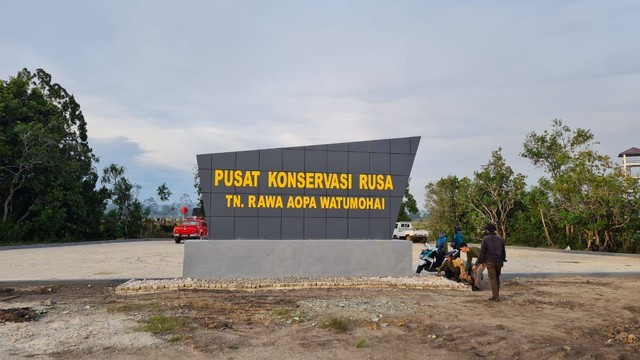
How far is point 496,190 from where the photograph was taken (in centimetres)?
3122

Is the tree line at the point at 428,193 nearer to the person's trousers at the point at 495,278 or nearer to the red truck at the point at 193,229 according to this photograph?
the red truck at the point at 193,229

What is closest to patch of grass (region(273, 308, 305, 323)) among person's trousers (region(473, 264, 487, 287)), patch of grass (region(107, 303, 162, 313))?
patch of grass (region(107, 303, 162, 313))

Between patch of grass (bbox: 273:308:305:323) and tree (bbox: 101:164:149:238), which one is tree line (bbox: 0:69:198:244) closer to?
tree (bbox: 101:164:149:238)

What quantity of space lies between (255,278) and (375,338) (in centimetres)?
565

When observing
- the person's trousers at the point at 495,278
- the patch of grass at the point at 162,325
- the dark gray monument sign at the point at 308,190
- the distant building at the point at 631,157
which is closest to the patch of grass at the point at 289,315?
the patch of grass at the point at 162,325

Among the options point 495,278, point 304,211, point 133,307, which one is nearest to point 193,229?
point 304,211

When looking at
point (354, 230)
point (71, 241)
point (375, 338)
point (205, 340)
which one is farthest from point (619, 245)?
point (71, 241)

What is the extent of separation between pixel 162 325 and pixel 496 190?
92.9ft

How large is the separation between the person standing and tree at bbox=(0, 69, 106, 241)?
25.7m

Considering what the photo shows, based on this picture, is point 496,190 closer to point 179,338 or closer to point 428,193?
point 428,193

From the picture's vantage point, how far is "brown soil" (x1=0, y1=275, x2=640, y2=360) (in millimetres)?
5820

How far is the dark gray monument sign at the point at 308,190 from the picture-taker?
11625 mm

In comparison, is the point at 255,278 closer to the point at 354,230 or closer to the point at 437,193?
the point at 354,230

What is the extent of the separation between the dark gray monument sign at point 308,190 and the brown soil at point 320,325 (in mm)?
2135
